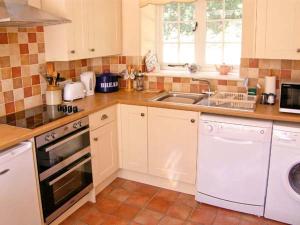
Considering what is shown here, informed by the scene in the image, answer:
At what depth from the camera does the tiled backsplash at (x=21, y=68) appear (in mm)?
2352

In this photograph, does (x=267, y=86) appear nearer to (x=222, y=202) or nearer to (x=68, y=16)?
(x=222, y=202)

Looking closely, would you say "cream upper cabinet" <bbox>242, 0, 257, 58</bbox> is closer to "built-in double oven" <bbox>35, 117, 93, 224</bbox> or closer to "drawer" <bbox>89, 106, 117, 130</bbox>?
"drawer" <bbox>89, 106, 117, 130</bbox>

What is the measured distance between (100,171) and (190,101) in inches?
42.4

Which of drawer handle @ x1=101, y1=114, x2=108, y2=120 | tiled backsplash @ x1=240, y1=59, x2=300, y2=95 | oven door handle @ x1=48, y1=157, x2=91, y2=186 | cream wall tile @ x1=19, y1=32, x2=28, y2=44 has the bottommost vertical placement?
oven door handle @ x1=48, y1=157, x2=91, y2=186

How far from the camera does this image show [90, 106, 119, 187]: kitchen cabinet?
2.63m

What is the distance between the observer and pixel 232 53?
3.04m

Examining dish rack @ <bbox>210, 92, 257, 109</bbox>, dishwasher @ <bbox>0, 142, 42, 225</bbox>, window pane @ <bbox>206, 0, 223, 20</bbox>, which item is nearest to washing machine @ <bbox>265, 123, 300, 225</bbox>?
dish rack @ <bbox>210, 92, 257, 109</bbox>

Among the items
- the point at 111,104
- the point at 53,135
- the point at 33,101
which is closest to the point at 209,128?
the point at 111,104

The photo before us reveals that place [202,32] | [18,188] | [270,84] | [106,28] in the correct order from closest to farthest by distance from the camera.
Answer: [18,188]
[270,84]
[106,28]
[202,32]

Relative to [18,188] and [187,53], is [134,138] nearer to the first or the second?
[187,53]

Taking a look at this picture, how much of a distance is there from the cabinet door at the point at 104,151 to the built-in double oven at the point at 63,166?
0.08m

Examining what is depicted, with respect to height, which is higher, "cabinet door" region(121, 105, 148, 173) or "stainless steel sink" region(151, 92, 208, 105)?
"stainless steel sink" region(151, 92, 208, 105)

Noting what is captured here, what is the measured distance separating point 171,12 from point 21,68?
1.65 meters

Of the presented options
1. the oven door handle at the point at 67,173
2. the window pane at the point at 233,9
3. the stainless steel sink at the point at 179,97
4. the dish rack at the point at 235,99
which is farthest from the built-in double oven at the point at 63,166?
the window pane at the point at 233,9
